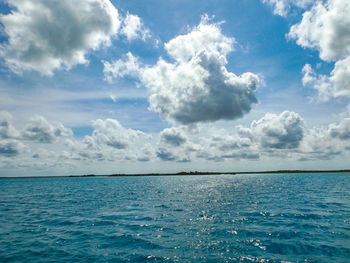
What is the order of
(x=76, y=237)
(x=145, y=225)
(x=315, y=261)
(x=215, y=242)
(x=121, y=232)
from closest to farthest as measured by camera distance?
(x=315, y=261)
(x=215, y=242)
(x=76, y=237)
(x=121, y=232)
(x=145, y=225)

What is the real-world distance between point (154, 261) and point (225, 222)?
1381 centimetres

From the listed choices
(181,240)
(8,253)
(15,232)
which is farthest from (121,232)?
(15,232)

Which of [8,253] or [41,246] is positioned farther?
[41,246]

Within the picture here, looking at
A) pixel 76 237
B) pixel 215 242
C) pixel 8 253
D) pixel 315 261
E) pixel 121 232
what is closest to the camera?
pixel 315 261

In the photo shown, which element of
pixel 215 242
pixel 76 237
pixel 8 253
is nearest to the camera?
pixel 8 253

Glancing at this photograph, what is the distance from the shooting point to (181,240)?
63.6 feet

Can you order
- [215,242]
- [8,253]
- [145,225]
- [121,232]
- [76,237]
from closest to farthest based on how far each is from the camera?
1. [8,253]
2. [215,242]
3. [76,237]
4. [121,232]
5. [145,225]

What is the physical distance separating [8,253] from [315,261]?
25023 millimetres

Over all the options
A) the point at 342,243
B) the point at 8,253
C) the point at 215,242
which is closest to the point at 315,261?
the point at 342,243

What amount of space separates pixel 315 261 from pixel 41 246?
23.5 m

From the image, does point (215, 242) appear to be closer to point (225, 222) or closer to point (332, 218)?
point (225, 222)

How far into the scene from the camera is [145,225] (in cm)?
2533

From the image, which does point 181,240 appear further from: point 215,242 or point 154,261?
point 154,261

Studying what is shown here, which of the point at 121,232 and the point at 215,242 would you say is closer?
the point at 215,242
